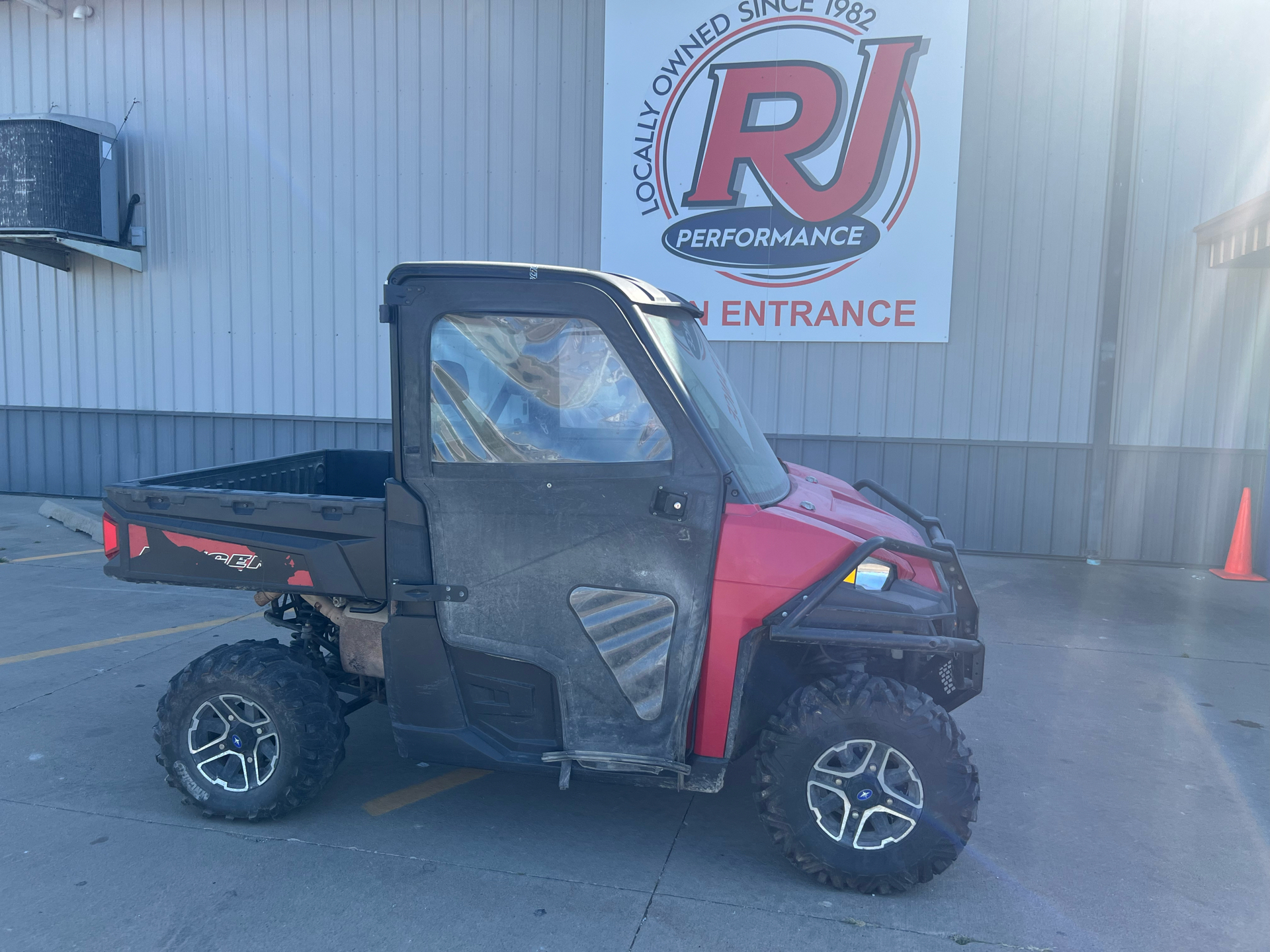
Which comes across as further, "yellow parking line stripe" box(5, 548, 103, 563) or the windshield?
"yellow parking line stripe" box(5, 548, 103, 563)

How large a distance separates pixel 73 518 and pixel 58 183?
13.1 feet

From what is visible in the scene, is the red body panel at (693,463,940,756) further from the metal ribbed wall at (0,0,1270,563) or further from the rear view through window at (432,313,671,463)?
the metal ribbed wall at (0,0,1270,563)

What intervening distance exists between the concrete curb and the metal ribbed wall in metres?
1.13

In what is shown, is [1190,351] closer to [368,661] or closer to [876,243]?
[876,243]

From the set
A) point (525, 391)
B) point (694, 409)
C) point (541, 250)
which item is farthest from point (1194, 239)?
point (525, 391)

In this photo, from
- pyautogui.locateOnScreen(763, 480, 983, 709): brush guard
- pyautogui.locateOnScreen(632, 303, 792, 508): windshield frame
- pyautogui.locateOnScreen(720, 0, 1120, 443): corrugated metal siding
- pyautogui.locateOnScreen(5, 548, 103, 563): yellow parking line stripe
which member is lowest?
pyautogui.locateOnScreen(5, 548, 103, 563): yellow parking line stripe

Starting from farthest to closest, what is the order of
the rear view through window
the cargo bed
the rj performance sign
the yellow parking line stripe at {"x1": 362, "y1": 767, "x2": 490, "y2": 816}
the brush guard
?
the rj performance sign
the yellow parking line stripe at {"x1": 362, "y1": 767, "x2": 490, "y2": 816}
the cargo bed
the rear view through window
the brush guard

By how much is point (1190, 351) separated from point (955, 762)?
300 inches

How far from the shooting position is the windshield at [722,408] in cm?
354

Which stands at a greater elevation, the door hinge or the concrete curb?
the door hinge

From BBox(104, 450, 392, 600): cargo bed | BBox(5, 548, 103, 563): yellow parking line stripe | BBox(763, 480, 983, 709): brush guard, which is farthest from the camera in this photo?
BBox(5, 548, 103, 563): yellow parking line stripe

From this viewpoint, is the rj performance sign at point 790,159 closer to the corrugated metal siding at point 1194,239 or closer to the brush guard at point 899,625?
the corrugated metal siding at point 1194,239

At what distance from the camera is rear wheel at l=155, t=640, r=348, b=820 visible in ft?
12.4

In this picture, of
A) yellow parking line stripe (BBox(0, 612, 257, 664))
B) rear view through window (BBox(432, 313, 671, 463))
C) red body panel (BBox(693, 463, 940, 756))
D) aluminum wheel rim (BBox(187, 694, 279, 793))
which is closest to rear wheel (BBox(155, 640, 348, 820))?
aluminum wheel rim (BBox(187, 694, 279, 793))
